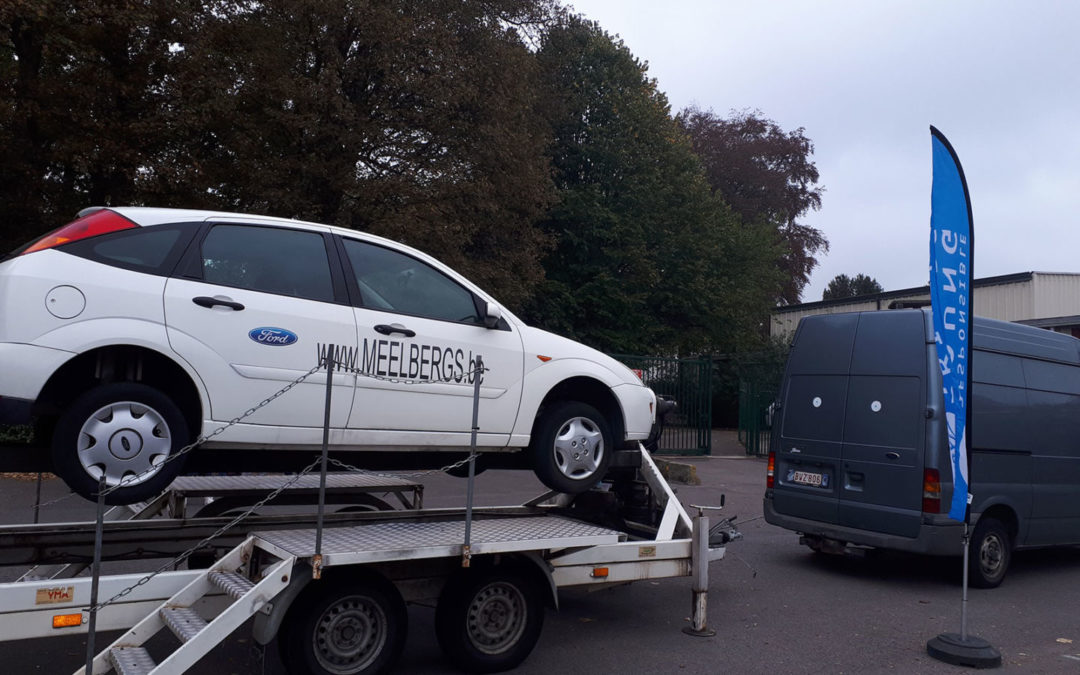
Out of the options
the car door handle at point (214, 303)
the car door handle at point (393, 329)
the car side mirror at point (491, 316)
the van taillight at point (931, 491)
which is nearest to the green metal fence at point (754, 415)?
the van taillight at point (931, 491)

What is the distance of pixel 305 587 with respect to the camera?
15.6ft

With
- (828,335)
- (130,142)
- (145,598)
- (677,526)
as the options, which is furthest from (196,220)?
→ (130,142)

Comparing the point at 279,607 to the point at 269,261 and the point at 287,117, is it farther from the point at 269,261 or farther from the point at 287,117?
the point at 287,117

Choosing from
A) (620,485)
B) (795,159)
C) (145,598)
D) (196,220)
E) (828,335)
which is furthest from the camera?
(795,159)

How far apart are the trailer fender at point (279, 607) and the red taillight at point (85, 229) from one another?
81.7 inches

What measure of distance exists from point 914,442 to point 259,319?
5.74 metres

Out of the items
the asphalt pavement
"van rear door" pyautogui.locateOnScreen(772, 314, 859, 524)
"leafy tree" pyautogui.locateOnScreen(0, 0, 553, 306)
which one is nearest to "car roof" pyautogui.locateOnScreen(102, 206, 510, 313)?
the asphalt pavement

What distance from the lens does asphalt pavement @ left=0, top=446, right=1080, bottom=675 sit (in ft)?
18.8

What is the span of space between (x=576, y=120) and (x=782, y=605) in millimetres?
20951

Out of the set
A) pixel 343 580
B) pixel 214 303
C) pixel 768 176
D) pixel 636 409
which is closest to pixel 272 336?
pixel 214 303

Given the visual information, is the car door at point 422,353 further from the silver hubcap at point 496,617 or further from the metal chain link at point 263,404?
the silver hubcap at point 496,617

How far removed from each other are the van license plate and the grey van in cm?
1

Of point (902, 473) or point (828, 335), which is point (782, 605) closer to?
A: point (902, 473)

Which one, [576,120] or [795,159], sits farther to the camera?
[795,159]
